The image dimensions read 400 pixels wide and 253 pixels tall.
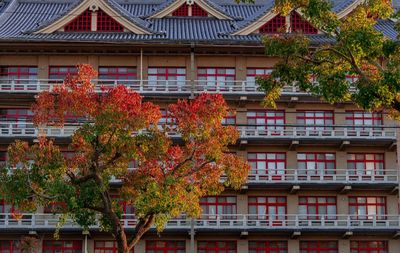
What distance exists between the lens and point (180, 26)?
50625mm

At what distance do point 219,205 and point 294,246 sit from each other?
4.92 m

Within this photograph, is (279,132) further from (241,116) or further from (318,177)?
(318,177)

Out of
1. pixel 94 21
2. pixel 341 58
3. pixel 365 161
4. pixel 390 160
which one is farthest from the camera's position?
pixel 94 21

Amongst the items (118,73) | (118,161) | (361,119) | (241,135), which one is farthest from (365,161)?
(118,161)

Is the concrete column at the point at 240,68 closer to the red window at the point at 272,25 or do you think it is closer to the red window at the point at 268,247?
the red window at the point at 272,25

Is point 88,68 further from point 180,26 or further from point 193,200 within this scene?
point 180,26

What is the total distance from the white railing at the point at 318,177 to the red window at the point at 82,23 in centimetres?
1341

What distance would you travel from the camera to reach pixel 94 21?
48719mm

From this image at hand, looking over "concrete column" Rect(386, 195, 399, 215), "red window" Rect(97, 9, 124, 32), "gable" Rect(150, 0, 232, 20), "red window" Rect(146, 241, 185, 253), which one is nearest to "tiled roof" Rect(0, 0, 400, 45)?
"gable" Rect(150, 0, 232, 20)

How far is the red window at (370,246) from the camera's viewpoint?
46656mm

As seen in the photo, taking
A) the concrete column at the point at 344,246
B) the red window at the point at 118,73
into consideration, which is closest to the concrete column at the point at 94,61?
the red window at the point at 118,73

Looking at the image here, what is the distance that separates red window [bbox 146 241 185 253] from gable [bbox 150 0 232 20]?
14801mm

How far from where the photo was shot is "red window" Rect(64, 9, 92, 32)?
4862cm

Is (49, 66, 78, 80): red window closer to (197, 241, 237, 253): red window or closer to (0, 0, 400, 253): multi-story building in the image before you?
(0, 0, 400, 253): multi-story building
